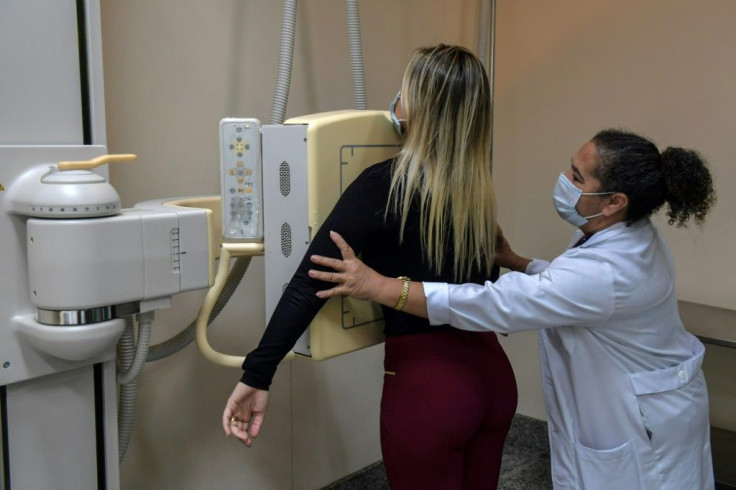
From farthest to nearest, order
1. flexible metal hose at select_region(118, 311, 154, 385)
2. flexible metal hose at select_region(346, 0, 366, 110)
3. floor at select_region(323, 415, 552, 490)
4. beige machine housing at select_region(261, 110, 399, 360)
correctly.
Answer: floor at select_region(323, 415, 552, 490) < flexible metal hose at select_region(346, 0, 366, 110) < beige machine housing at select_region(261, 110, 399, 360) < flexible metal hose at select_region(118, 311, 154, 385)

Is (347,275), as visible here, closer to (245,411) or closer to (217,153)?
(245,411)

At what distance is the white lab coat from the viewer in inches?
59.1

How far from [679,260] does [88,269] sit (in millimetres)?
2125

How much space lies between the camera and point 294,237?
59.0 inches

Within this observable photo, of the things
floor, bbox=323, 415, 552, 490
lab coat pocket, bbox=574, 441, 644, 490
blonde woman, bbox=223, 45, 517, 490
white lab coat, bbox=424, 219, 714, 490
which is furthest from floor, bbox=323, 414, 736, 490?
blonde woman, bbox=223, 45, 517, 490

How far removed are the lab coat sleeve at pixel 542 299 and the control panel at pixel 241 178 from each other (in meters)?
0.45

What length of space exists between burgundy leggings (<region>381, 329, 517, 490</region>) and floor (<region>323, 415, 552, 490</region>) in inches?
43.5

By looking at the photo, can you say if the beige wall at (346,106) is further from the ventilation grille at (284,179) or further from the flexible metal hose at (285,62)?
the ventilation grille at (284,179)

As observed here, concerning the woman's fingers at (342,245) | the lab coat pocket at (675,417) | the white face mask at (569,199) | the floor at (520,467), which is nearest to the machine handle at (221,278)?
the woman's fingers at (342,245)

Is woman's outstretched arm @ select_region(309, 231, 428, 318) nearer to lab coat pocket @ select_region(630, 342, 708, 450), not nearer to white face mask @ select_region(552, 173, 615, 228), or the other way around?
white face mask @ select_region(552, 173, 615, 228)

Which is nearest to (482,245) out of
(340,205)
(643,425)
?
(340,205)

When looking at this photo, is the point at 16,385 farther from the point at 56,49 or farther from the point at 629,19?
the point at 629,19

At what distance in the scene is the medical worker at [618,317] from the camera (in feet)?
4.94

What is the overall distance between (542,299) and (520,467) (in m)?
1.49
